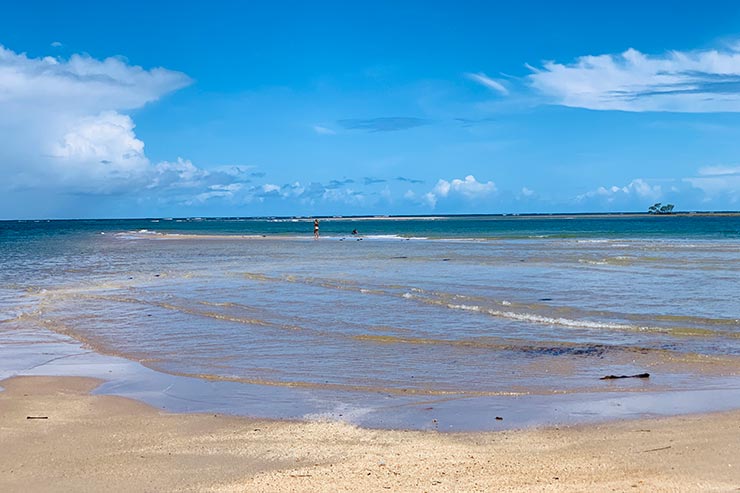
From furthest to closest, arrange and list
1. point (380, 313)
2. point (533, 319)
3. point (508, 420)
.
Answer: point (380, 313)
point (533, 319)
point (508, 420)

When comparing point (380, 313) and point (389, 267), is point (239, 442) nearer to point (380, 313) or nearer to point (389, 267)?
point (380, 313)

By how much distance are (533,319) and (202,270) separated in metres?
21.1

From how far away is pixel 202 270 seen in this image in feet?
115

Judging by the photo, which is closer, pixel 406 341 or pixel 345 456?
pixel 345 456

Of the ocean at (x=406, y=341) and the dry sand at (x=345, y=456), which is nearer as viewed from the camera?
the dry sand at (x=345, y=456)

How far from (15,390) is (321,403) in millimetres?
4716

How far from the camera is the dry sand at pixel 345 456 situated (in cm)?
686

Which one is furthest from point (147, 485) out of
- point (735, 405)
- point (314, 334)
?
point (314, 334)

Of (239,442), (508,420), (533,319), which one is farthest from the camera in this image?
(533,319)

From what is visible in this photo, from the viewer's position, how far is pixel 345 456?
7.71 meters

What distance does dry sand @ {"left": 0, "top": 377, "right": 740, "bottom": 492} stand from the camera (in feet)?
22.5

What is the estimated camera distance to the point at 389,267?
3522 cm

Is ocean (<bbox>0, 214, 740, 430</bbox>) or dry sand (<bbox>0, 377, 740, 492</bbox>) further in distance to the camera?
ocean (<bbox>0, 214, 740, 430</bbox>)

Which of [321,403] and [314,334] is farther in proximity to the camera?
[314,334]
